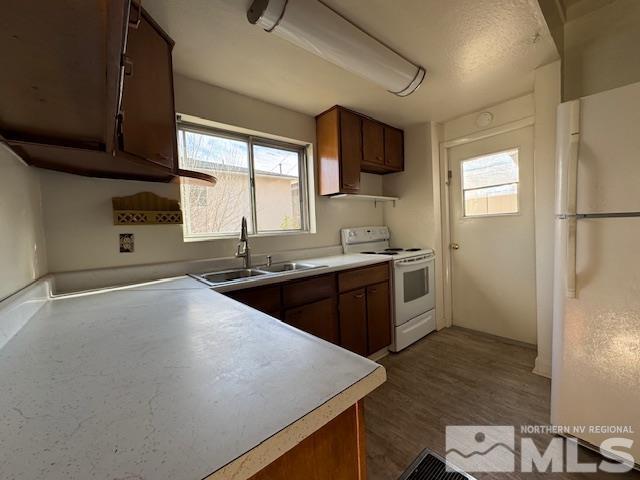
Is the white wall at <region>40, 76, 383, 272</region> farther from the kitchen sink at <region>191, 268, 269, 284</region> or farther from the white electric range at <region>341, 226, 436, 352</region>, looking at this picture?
the white electric range at <region>341, 226, 436, 352</region>

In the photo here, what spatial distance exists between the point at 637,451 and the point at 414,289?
1.54 metres

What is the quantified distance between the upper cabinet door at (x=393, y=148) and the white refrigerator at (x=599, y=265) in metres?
1.61

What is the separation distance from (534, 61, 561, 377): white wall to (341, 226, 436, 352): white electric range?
0.90 metres

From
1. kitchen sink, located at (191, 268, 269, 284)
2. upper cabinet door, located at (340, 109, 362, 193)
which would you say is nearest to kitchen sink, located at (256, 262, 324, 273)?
kitchen sink, located at (191, 268, 269, 284)

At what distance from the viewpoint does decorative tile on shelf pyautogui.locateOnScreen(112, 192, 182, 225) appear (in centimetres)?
159

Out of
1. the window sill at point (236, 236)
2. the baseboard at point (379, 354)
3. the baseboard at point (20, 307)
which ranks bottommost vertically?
the baseboard at point (379, 354)

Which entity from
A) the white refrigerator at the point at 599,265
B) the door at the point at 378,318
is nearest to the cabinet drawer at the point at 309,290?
the door at the point at 378,318

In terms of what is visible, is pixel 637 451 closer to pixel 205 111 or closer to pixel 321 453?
pixel 321 453

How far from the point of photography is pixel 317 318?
1.84m

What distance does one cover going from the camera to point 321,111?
2430 mm

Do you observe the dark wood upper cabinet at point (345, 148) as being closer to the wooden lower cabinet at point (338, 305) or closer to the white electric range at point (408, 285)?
the white electric range at point (408, 285)

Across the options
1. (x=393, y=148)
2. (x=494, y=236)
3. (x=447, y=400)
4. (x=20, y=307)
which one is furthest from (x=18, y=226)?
(x=494, y=236)

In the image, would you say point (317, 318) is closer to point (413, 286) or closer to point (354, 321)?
point (354, 321)

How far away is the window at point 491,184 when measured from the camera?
2.44m
